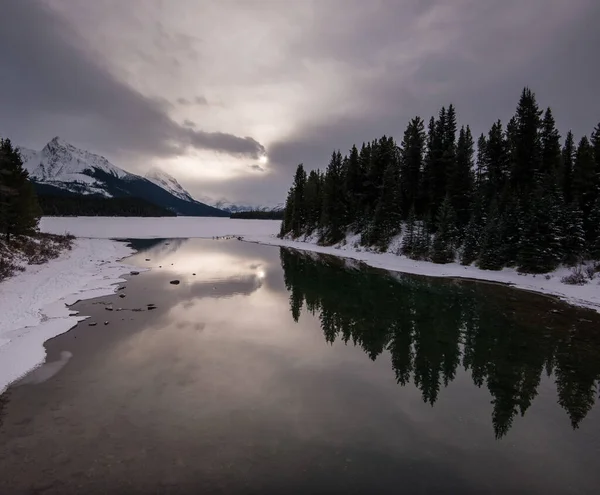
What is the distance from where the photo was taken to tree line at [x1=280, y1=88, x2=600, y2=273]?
31406 mm

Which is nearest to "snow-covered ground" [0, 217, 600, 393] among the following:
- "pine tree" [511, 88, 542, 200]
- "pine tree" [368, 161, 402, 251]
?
"pine tree" [368, 161, 402, 251]

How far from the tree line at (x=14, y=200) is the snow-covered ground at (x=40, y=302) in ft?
18.5

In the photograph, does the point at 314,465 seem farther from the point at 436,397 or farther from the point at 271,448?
the point at 436,397

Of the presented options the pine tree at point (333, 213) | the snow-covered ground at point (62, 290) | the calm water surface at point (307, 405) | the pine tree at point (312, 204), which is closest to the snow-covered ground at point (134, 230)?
the pine tree at point (312, 204)

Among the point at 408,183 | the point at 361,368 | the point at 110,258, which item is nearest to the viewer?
the point at 361,368

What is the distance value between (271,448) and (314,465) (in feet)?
3.64

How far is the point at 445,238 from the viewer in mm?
42219

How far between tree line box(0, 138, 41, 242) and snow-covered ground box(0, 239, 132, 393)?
5652mm

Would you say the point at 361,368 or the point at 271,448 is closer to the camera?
the point at 271,448

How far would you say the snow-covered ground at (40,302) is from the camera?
12630mm

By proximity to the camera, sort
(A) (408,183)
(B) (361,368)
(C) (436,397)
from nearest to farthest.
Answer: (C) (436,397), (B) (361,368), (A) (408,183)

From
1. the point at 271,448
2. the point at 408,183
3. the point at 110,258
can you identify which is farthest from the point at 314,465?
the point at 408,183

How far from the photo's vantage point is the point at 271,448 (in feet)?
26.4

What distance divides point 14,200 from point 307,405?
3935cm
